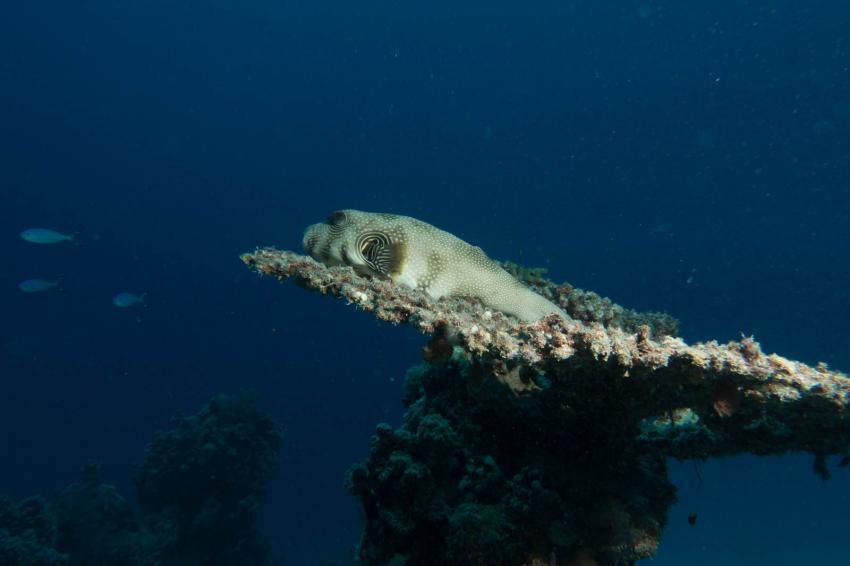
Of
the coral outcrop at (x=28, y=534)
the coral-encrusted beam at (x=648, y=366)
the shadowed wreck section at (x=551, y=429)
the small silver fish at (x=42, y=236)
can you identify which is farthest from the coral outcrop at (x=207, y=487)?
the coral-encrusted beam at (x=648, y=366)

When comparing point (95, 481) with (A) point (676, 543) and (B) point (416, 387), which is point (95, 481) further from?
(A) point (676, 543)

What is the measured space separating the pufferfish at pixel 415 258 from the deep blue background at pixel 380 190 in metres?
29.6

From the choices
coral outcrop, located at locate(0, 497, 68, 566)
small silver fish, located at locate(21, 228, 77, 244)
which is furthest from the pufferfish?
small silver fish, located at locate(21, 228, 77, 244)

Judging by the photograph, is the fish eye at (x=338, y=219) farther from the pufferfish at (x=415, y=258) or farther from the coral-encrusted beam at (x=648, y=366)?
the coral-encrusted beam at (x=648, y=366)

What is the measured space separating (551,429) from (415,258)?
2355 mm

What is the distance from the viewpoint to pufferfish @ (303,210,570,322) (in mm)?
5402

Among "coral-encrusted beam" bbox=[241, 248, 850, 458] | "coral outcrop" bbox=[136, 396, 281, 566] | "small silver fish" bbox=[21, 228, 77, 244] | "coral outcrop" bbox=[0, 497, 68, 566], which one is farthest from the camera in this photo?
"small silver fish" bbox=[21, 228, 77, 244]

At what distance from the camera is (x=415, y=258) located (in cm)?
549

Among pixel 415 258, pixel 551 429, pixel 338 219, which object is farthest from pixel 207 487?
pixel 551 429

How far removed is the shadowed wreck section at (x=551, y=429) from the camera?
3.40 meters

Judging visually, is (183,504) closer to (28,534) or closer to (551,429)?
(28,534)

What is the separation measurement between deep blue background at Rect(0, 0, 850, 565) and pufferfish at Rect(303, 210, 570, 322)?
A: 2961 cm

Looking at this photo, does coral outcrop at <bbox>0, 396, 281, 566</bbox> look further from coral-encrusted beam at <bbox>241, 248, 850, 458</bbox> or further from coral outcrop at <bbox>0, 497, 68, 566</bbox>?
coral-encrusted beam at <bbox>241, 248, 850, 458</bbox>

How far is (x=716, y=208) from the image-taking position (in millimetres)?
60688
